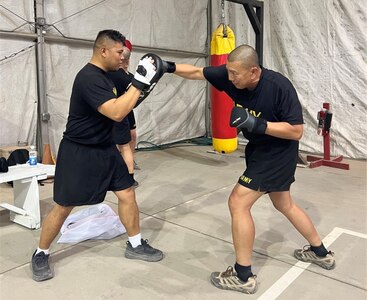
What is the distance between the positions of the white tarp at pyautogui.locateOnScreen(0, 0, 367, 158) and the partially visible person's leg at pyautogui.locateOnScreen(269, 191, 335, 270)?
4116 mm

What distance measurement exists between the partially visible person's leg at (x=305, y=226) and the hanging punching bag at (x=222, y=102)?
9.44 feet

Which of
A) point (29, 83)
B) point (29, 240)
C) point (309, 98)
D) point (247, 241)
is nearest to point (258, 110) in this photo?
point (247, 241)

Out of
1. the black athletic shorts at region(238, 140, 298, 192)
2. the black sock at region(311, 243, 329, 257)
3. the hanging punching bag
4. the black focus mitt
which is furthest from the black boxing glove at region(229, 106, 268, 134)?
the hanging punching bag

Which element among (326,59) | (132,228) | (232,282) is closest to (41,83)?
(132,228)

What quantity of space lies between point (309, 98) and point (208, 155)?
6.72 feet

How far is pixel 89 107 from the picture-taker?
7.97ft

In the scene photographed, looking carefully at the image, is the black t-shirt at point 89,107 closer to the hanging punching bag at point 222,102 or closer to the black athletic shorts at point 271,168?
the black athletic shorts at point 271,168

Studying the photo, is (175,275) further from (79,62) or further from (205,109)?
(205,109)

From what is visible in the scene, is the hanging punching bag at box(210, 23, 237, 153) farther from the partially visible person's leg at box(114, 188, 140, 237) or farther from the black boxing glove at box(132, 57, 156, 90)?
the black boxing glove at box(132, 57, 156, 90)

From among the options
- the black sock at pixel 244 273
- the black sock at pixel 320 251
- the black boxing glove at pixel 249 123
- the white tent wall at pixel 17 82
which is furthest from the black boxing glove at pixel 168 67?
the white tent wall at pixel 17 82

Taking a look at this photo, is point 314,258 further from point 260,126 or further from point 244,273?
point 260,126

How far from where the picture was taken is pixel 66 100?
5906 millimetres

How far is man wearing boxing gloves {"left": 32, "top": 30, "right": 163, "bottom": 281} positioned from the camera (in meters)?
2.34

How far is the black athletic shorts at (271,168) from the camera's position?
2.33 m
